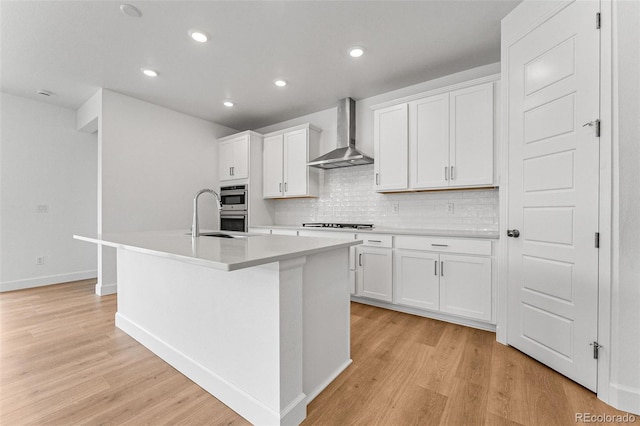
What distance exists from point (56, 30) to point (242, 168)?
253 centimetres

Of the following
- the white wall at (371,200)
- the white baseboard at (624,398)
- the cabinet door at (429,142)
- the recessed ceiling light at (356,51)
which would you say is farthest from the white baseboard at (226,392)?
the recessed ceiling light at (356,51)

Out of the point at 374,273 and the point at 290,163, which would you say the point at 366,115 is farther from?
the point at 374,273

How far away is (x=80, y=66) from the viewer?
299 centimetres

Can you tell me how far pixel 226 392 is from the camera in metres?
1.54

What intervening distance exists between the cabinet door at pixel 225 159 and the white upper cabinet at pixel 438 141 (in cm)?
261

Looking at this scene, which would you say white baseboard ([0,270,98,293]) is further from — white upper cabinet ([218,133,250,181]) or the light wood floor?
white upper cabinet ([218,133,250,181])

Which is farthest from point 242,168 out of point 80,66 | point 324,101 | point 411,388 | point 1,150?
point 411,388

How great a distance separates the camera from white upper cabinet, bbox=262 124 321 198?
162 inches

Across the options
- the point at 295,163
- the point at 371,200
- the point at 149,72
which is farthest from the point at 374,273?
the point at 149,72

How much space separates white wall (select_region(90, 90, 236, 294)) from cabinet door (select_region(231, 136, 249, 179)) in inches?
19.7

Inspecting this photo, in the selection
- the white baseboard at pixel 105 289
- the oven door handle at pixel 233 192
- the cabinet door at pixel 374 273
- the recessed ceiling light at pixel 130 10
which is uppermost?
the recessed ceiling light at pixel 130 10

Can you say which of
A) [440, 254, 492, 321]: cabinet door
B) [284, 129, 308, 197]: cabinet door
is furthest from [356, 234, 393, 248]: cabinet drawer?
[284, 129, 308, 197]: cabinet door

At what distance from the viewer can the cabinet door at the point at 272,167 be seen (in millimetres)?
4422

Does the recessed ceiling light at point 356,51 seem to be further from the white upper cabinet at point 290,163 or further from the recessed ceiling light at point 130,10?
the recessed ceiling light at point 130,10
